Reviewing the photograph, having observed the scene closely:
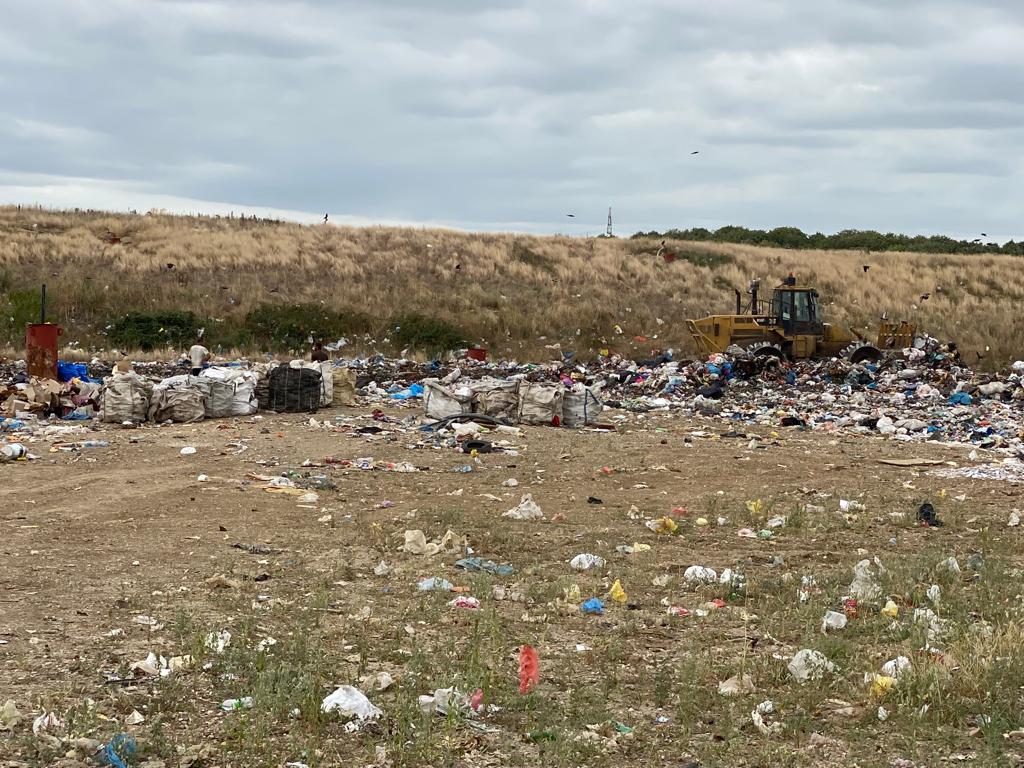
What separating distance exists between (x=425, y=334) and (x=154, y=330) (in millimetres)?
5485

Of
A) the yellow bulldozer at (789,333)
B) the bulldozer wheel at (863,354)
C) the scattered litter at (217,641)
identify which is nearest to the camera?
the scattered litter at (217,641)

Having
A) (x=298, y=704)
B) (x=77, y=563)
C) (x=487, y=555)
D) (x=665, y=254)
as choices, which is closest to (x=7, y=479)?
(x=77, y=563)

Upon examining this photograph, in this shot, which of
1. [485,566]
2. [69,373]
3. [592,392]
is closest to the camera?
[485,566]

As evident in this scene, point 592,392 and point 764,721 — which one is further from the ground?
point 592,392

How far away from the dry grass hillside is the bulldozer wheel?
2.86 meters

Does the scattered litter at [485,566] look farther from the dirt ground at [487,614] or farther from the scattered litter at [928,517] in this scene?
the scattered litter at [928,517]

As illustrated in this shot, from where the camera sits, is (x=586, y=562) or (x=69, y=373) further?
(x=69, y=373)

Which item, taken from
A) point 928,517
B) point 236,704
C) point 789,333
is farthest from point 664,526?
point 789,333

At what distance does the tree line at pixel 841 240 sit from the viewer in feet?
147

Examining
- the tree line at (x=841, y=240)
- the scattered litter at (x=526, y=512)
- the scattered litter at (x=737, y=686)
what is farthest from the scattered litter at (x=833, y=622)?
the tree line at (x=841, y=240)

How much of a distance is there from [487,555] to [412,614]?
130cm

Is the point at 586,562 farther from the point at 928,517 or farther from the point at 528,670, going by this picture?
the point at 928,517

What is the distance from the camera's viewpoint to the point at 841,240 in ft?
151

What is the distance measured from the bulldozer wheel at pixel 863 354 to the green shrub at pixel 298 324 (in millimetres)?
9969
